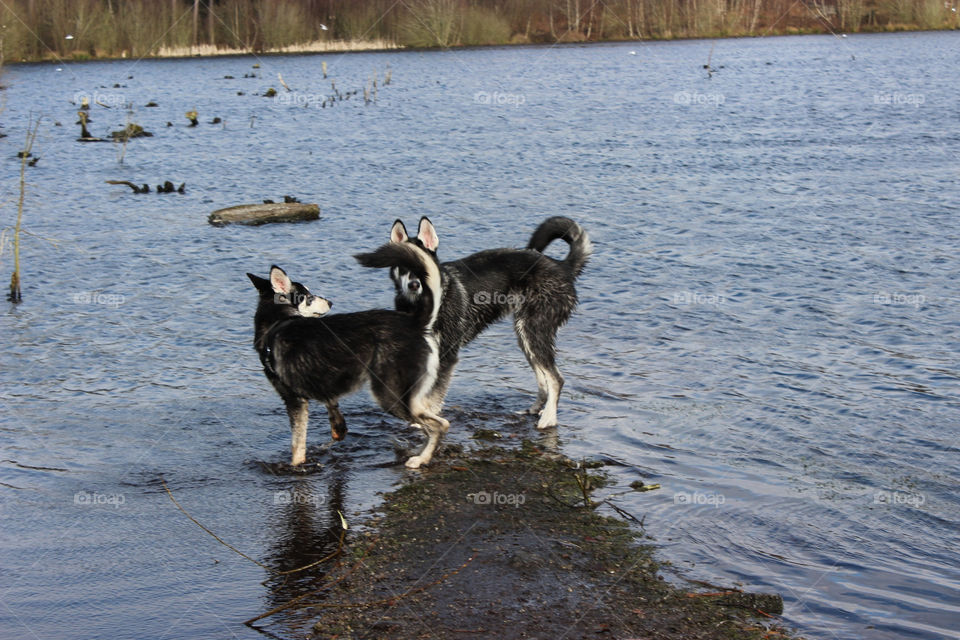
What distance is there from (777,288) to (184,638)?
10.3 metres

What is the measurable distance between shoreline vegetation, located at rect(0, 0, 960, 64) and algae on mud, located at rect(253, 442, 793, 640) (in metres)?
52.7

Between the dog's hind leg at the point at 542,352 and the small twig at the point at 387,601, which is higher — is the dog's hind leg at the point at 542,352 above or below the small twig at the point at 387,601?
above

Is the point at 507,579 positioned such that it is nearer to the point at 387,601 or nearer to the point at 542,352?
the point at 387,601

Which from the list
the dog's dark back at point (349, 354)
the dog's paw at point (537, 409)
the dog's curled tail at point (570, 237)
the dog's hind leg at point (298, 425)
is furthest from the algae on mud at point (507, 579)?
the dog's curled tail at point (570, 237)

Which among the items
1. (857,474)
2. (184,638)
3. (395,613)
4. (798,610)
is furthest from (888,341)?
(184,638)

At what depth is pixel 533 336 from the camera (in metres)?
8.74

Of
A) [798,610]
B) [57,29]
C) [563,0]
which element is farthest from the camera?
[563,0]

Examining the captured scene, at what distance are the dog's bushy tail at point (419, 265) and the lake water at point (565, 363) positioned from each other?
4.21ft

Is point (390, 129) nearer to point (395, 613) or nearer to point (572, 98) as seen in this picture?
point (572, 98)

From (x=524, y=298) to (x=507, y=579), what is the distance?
357cm

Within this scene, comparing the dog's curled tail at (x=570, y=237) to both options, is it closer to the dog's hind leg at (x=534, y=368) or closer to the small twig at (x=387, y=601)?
the dog's hind leg at (x=534, y=368)

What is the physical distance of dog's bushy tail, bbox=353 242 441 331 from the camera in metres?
7.07

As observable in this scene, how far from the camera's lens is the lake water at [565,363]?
6195 millimetres

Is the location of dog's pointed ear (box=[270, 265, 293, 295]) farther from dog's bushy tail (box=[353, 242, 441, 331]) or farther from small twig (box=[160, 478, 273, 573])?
small twig (box=[160, 478, 273, 573])
